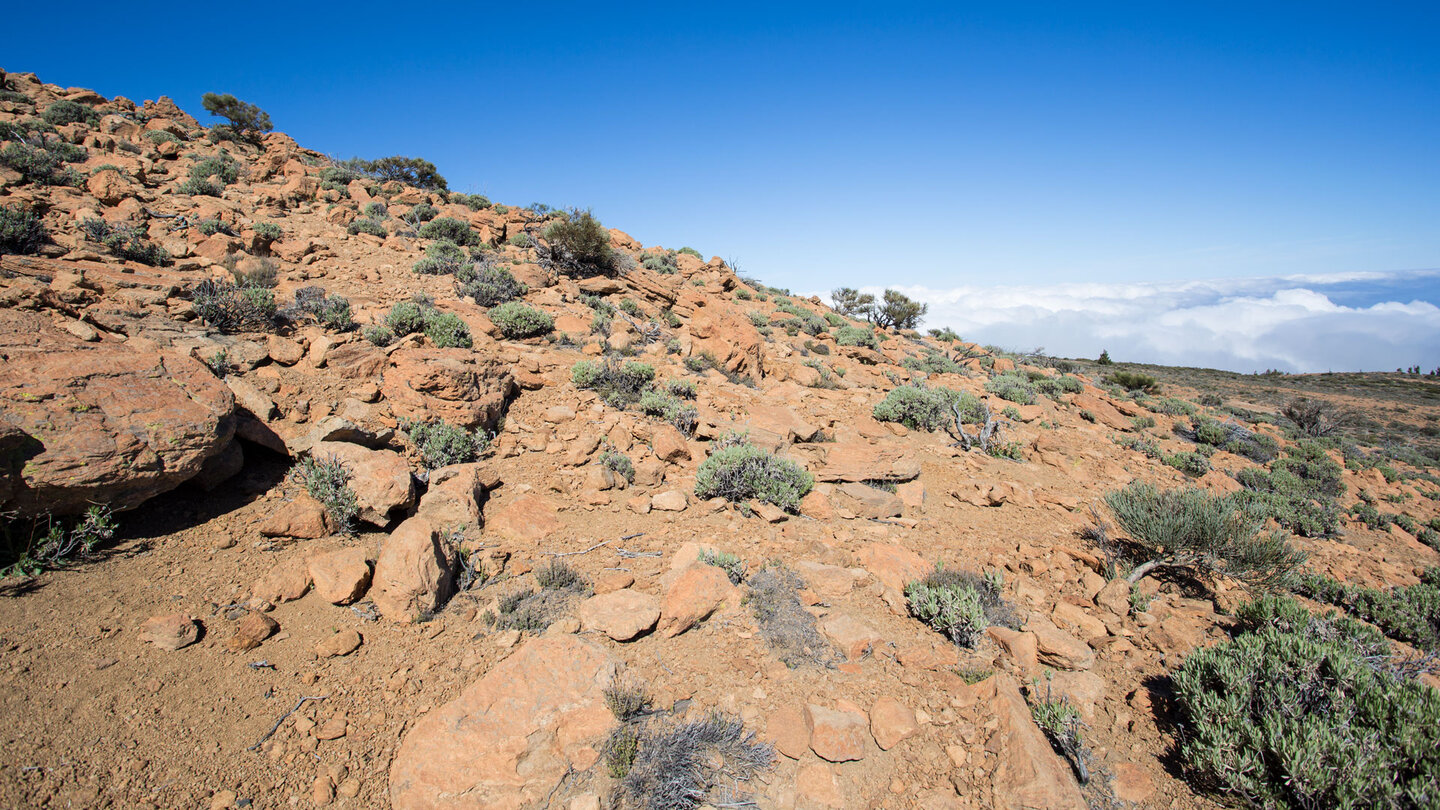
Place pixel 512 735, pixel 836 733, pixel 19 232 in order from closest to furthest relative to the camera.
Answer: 1. pixel 512 735
2. pixel 836 733
3. pixel 19 232

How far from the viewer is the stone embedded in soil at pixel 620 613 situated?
3.39 m

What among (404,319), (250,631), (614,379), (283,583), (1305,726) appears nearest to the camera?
(1305,726)

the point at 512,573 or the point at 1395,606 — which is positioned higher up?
the point at 512,573

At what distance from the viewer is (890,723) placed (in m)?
2.89

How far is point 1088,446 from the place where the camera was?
901cm

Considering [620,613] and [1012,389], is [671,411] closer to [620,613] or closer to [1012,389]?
[620,613]

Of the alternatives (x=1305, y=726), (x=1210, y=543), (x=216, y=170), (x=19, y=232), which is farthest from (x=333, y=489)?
(x=216, y=170)

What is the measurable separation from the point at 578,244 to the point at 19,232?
27.9 ft

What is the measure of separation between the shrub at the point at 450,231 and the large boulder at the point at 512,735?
1223 cm

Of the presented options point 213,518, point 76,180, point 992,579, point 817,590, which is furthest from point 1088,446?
point 76,180

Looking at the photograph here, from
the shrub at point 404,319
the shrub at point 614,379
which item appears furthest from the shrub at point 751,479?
the shrub at point 404,319

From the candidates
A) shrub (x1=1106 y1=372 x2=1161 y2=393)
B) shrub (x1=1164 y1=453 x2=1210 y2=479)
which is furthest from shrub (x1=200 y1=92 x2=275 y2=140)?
shrub (x1=1106 y1=372 x2=1161 y2=393)

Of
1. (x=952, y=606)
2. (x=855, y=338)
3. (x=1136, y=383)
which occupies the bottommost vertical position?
(x=952, y=606)

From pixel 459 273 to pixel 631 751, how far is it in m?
9.67
